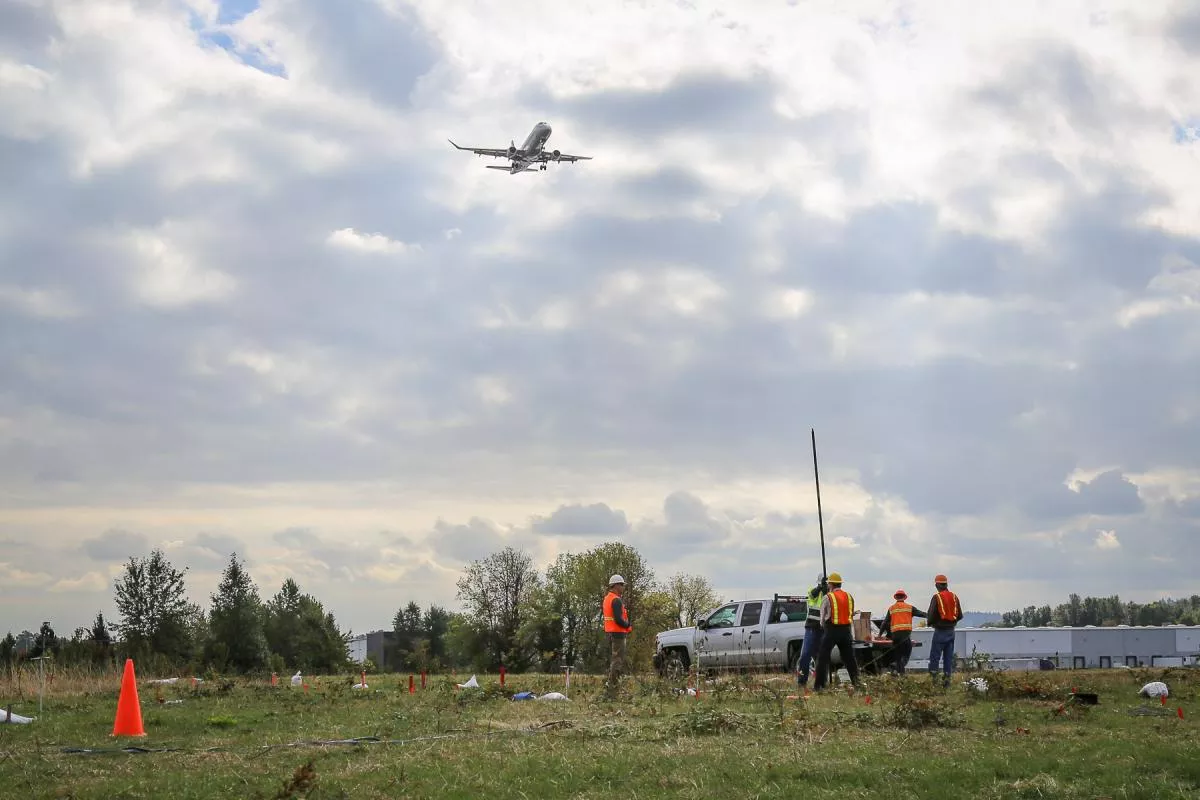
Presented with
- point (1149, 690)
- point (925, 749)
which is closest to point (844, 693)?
point (1149, 690)

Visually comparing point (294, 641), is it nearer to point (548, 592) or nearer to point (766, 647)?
point (548, 592)

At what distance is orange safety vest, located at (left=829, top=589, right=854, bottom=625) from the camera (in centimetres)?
2016

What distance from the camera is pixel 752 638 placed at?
24938 millimetres

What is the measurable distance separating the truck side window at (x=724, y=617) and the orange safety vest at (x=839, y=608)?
5303 millimetres

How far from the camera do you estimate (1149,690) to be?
17.4 m

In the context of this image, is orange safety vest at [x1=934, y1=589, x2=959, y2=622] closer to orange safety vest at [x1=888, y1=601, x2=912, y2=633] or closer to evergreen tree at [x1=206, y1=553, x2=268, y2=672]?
orange safety vest at [x1=888, y1=601, x2=912, y2=633]

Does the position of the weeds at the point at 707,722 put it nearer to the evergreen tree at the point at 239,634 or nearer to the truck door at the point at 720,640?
the truck door at the point at 720,640

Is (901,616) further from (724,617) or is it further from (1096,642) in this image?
(1096,642)

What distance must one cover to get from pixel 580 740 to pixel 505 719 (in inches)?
122

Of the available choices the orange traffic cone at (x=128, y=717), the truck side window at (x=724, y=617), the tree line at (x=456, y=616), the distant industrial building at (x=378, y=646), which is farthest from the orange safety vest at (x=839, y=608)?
the distant industrial building at (x=378, y=646)

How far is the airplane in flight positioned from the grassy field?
46958 mm

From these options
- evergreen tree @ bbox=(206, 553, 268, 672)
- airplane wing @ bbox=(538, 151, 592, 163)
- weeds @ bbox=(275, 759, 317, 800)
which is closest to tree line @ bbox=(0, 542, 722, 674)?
evergreen tree @ bbox=(206, 553, 268, 672)

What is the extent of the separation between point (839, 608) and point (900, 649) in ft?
11.7

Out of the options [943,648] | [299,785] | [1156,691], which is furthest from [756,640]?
[299,785]
